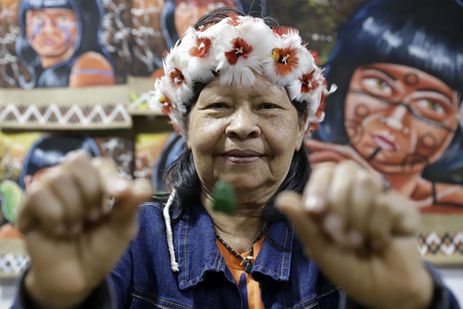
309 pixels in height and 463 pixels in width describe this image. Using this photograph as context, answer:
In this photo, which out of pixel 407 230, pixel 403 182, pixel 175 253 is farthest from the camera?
pixel 403 182

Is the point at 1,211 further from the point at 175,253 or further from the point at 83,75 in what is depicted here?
the point at 175,253

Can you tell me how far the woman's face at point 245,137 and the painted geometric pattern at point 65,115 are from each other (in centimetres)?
100

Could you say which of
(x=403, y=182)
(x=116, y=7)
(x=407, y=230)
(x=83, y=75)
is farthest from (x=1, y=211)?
(x=407, y=230)

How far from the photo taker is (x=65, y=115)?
197 cm

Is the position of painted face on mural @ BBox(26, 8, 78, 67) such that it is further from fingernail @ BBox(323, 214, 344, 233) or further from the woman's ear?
fingernail @ BBox(323, 214, 344, 233)

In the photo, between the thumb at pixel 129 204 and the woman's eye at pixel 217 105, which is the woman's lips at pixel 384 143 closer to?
the woman's eye at pixel 217 105

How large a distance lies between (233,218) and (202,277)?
0.47ft

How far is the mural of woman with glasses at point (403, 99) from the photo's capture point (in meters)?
1.86

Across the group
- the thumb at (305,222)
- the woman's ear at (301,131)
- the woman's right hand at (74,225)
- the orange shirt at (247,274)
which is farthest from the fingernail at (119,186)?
the woman's ear at (301,131)

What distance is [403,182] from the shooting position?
1875mm

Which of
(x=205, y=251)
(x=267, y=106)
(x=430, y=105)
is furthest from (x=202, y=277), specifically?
(x=430, y=105)

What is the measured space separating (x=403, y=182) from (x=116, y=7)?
119 cm

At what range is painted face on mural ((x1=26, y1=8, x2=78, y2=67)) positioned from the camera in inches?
77.5

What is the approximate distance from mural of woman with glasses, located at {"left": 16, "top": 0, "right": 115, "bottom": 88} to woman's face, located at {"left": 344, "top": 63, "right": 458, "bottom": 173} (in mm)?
890
